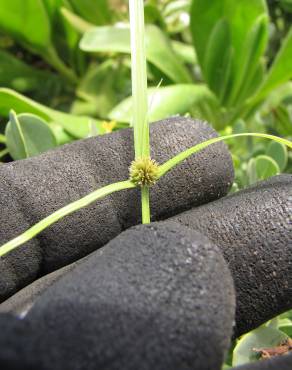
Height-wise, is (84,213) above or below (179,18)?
below

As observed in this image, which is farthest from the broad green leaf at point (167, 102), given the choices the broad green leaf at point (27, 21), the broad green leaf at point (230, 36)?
the broad green leaf at point (27, 21)

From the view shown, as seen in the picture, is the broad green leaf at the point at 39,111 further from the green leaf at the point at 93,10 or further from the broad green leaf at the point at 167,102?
the green leaf at the point at 93,10

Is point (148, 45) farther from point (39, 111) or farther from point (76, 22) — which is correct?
point (39, 111)

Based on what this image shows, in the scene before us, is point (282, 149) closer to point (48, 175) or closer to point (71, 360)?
point (48, 175)

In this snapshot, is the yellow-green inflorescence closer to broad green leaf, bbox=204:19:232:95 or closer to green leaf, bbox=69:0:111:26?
broad green leaf, bbox=204:19:232:95

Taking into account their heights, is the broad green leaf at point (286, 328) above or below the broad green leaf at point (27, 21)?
below

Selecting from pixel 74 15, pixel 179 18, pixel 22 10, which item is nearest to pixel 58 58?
pixel 74 15

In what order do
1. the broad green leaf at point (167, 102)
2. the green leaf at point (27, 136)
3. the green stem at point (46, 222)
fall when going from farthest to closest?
the broad green leaf at point (167, 102) < the green leaf at point (27, 136) < the green stem at point (46, 222)

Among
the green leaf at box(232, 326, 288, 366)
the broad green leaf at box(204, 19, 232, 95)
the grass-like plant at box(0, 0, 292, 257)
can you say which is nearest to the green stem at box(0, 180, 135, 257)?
the grass-like plant at box(0, 0, 292, 257)
